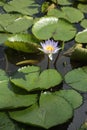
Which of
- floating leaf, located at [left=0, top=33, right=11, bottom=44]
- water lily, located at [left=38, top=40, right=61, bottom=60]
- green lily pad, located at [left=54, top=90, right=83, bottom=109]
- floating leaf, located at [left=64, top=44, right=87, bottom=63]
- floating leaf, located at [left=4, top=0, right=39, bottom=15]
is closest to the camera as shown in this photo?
green lily pad, located at [left=54, top=90, right=83, bottom=109]

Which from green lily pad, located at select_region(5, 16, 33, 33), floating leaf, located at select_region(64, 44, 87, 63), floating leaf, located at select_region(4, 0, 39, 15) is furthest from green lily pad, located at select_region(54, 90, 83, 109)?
floating leaf, located at select_region(4, 0, 39, 15)

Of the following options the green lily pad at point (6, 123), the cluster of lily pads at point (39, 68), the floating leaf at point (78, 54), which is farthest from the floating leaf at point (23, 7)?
the green lily pad at point (6, 123)

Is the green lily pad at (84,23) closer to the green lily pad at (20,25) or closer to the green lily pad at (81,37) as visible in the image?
the green lily pad at (81,37)

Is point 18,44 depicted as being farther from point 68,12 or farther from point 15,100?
point 68,12

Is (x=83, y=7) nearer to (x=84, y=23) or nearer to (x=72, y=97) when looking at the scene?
(x=84, y=23)

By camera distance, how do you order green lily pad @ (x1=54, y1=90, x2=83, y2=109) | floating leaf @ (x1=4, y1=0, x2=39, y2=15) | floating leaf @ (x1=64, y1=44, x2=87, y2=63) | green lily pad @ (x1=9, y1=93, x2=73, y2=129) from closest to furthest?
green lily pad @ (x1=9, y1=93, x2=73, y2=129) → green lily pad @ (x1=54, y1=90, x2=83, y2=109) → floating leaf @ (x1=64, y1=44, x2=87, y2=63) → floating leaf @ (x1=4, y1=0, x2=39, y2=15)

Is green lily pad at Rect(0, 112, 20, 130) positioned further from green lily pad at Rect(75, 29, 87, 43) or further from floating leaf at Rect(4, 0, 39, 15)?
floating leaf at Rect(4, 0, 39, 15)
